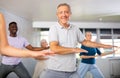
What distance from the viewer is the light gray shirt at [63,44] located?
6.15ft

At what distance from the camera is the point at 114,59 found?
7.28 metres

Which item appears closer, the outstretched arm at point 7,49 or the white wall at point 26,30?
the outstretched arm at point 7,49

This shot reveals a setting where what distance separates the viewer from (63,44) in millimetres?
1920

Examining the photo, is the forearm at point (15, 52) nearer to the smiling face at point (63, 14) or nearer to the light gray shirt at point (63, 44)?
the light gray shirt at point (63, 44)

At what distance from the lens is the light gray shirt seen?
188cm

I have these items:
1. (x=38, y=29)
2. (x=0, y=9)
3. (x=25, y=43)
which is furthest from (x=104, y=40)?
(x=25, y=43)

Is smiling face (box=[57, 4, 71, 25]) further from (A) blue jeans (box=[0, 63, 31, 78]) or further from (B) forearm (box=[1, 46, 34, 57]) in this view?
(A) blue jeans (box=[0, 63, 31, 78])

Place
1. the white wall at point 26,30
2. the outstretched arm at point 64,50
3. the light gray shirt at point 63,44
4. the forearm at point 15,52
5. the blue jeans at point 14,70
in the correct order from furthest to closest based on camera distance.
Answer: the white wall at point 26,30 < the blue jeans at point 14,70 < the light gray shirt at point 63,44 < the outstretched arm at point 64,50 < the forearm at point 15,52

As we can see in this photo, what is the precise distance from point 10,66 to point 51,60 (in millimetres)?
1272

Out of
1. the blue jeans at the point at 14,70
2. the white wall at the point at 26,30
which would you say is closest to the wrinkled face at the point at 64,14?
the blue jeans at the point at 14,70

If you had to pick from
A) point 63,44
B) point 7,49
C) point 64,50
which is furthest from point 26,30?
point 7,49

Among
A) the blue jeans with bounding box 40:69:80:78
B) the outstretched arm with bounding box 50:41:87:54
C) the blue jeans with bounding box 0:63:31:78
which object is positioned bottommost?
the blue jeans with bounding box 0:63:31:78

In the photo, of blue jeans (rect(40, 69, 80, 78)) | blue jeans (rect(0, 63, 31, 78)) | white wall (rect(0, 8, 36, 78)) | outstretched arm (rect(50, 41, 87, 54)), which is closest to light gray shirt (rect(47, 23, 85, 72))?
blue jeans (rect(40, 69, 80, 78))

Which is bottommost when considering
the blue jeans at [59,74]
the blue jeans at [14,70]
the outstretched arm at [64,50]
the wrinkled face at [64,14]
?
the blue jeans at [14,70]
